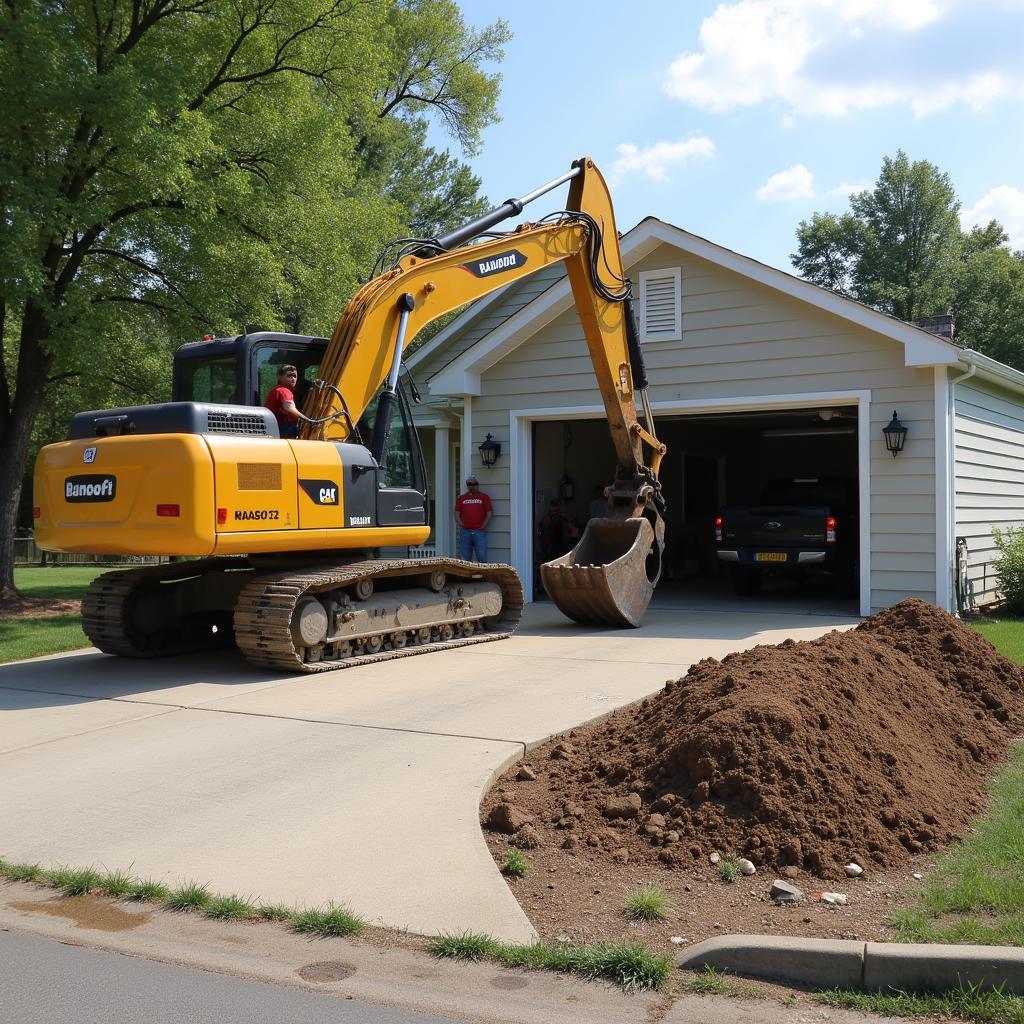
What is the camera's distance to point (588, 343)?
1323cm

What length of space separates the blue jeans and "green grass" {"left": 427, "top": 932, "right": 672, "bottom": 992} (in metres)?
12.4

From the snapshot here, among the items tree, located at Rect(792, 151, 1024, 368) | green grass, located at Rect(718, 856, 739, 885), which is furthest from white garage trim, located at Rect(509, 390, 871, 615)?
tree, located at Rect(792, 151, 1024, 368)

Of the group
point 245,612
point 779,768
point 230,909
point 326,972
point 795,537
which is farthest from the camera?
point 795,537

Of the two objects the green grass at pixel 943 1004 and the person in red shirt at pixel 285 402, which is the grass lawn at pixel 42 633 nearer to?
the person in red shirt at pixel 285 402

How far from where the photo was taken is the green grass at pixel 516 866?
494 centimetres

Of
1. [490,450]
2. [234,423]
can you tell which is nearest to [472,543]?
[490,450]

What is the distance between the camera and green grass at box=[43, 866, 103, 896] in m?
4.81

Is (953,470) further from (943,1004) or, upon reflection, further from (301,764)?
(943,1004)

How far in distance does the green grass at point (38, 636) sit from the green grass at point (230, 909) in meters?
7.96

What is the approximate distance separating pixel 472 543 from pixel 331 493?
6642mm

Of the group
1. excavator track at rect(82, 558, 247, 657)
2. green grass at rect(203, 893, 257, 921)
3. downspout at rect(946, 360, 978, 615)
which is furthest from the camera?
downspout at rect(946, 360, 978, 615)

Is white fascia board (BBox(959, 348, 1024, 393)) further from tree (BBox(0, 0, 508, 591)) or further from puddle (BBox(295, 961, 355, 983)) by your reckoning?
puddle (BBox(295, 961, 355, 983))

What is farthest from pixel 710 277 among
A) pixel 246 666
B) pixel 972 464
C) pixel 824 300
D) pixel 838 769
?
pixel 838 769

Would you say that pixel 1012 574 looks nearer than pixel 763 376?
Yes
